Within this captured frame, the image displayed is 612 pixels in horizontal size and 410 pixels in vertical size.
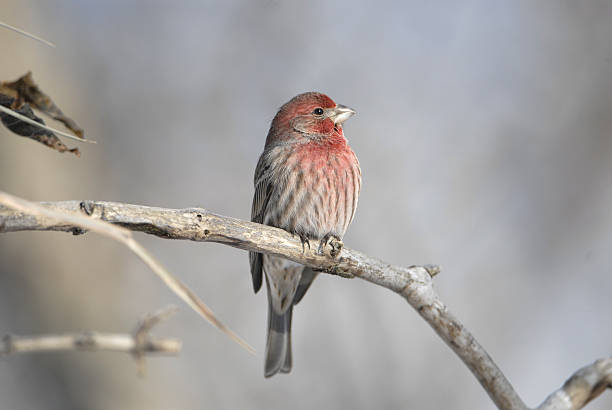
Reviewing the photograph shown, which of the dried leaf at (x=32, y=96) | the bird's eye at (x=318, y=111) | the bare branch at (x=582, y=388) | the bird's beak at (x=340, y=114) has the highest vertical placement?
the bird's eye at (x=318, y=111)

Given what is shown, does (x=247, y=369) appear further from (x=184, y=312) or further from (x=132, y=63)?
(x=132, y=63)

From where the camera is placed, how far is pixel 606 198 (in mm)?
8031

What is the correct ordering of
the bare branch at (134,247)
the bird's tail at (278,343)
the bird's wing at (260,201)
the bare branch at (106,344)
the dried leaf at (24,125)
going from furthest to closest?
1. the bird's tail at (278,343)
2. the bird's wing at (260,201)
3. the dried leaf at (24,125)
4. the bare branch at (134,247)
5. the bare branch at (106,344)

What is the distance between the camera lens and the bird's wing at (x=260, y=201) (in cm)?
473

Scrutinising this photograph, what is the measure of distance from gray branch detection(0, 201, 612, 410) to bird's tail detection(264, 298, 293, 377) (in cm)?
169

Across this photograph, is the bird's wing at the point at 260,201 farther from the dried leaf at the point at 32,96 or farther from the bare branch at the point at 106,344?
the bare branch at the point at 106,344

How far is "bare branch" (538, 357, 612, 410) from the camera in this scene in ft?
8.73

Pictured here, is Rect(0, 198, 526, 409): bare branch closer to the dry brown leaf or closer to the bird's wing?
the dry brown leaf

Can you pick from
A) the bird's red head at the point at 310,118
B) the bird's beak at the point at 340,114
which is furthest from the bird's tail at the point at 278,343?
the bird's beak at the point at 340,114

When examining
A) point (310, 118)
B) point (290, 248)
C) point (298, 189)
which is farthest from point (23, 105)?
point (310, 118)

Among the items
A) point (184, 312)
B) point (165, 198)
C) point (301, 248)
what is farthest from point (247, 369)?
point (301, 248)

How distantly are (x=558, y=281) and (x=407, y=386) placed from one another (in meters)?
2.46

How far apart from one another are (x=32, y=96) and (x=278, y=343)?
128 inches

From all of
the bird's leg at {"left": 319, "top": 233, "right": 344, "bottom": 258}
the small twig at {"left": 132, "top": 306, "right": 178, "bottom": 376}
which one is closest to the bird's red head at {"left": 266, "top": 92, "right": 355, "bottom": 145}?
the bird's leg at {"left": 319, "top": 233, "right": 344, "bottom": 258}
